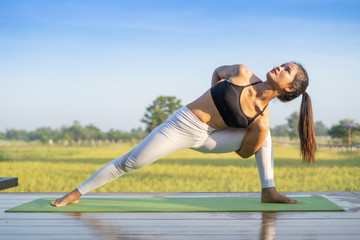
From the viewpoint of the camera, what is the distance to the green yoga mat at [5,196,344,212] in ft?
8.07

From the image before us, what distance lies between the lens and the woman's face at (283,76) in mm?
2508

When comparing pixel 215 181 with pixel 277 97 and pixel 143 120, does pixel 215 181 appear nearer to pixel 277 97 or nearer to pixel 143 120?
pixel 277 97

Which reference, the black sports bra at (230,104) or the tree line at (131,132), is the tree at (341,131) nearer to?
the tree line at (131,132)

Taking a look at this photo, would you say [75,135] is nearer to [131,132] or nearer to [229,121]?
[131,132]

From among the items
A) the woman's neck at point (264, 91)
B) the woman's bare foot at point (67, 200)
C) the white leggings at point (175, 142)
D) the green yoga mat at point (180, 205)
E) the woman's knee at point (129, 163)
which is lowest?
the green yoga mat at point (180, 205)

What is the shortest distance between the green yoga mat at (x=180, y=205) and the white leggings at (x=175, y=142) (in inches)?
7.9

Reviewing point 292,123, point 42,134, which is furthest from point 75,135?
point 292,123

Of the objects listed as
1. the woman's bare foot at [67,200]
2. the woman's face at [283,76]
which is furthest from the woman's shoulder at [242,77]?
the woman's bare foot at [67,200]

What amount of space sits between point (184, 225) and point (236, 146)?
81 centimetres

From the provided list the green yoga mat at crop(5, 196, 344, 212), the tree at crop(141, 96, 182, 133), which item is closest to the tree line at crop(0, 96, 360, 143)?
the tree at crop(141, 96, 182, 133)

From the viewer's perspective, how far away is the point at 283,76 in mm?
2512

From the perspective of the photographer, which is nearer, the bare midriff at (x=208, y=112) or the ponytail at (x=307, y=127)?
the bare midriff at (x=208, y=112)

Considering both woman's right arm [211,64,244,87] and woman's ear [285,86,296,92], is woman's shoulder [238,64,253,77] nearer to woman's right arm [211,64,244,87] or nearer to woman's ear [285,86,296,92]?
woman's right arm [211,64,244,87]

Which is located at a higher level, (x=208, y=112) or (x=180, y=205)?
(x=208, y=112)
